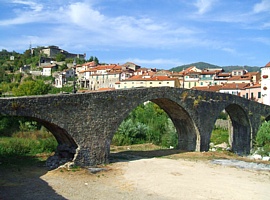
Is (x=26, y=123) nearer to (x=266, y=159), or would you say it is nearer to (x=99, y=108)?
(x=99, y=108)

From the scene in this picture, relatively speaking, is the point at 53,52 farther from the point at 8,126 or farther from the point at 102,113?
the point at 102,113

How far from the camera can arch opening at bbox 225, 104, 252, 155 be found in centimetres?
2781

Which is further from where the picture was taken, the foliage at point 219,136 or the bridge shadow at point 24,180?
the foliage at point 219,136

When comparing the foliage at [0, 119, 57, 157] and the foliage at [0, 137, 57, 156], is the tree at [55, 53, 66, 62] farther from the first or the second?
the foliage at [0, 137, 57, 156]

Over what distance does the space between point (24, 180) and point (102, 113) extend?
496 centimetres

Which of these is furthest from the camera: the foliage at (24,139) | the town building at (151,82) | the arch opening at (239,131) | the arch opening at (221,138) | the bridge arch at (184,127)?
the town building at (151,82)

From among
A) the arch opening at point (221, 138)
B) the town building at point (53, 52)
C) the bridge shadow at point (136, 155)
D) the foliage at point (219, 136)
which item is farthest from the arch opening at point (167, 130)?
the town building at point (53, 52)

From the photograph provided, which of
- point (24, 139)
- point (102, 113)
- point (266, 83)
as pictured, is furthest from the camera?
point (266, 83)

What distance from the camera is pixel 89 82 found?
82.2 metres

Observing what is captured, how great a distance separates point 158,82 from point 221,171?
44802mm

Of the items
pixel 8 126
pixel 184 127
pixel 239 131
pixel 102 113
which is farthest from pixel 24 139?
pixel 239 131

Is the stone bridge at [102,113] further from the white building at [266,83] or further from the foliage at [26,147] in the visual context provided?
the white building at [266,83]

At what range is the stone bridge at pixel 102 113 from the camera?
13.9 meters

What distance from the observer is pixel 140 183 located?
515 inches
